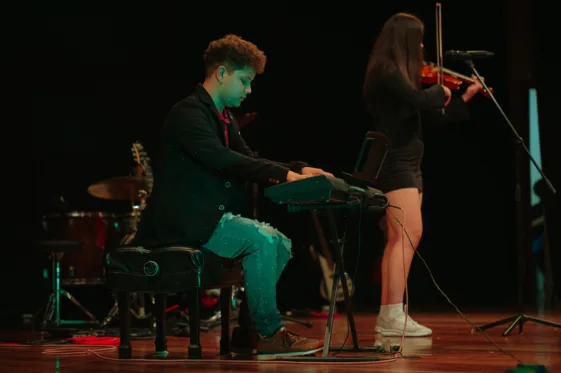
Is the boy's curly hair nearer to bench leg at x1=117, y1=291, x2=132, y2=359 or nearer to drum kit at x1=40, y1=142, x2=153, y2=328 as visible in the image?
bench leg at x1=117, y1=291, x2=132, y2=359

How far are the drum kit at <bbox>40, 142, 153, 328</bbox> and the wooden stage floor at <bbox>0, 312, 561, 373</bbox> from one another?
125 centimetres

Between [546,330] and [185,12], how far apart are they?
3843 millimetres

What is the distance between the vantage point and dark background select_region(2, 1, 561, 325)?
6188 millimetres

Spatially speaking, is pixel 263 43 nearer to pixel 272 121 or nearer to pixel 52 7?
pixel 272 121

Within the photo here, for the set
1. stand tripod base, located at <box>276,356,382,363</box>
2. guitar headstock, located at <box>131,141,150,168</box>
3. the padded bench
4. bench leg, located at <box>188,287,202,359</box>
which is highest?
guitar headstock, located at <box>131,141,150,168</box>

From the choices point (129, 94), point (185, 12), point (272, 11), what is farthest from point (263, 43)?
point (129, 94)

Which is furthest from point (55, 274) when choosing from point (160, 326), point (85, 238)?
point (160, 326)

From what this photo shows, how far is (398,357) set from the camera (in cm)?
290

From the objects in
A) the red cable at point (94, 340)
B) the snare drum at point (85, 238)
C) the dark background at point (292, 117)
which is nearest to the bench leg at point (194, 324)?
the red cable at point (94, 340)

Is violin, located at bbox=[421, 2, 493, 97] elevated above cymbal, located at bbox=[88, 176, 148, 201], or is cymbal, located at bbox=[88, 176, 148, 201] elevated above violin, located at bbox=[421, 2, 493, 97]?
violin, located at bbox=[421, 2, 493, 97]

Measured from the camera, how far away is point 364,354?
3000mm

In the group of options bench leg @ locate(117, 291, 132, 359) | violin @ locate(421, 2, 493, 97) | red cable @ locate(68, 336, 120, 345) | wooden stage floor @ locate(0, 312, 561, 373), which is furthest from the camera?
violin @ locate(421, 2, 493, 97)

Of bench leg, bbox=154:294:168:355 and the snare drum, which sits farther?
the snare drum

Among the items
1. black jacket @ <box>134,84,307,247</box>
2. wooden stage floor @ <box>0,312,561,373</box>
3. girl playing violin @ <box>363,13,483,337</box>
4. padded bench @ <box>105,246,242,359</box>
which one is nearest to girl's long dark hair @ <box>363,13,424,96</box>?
girl playing violin @ <box>363,13,483,337</box>
